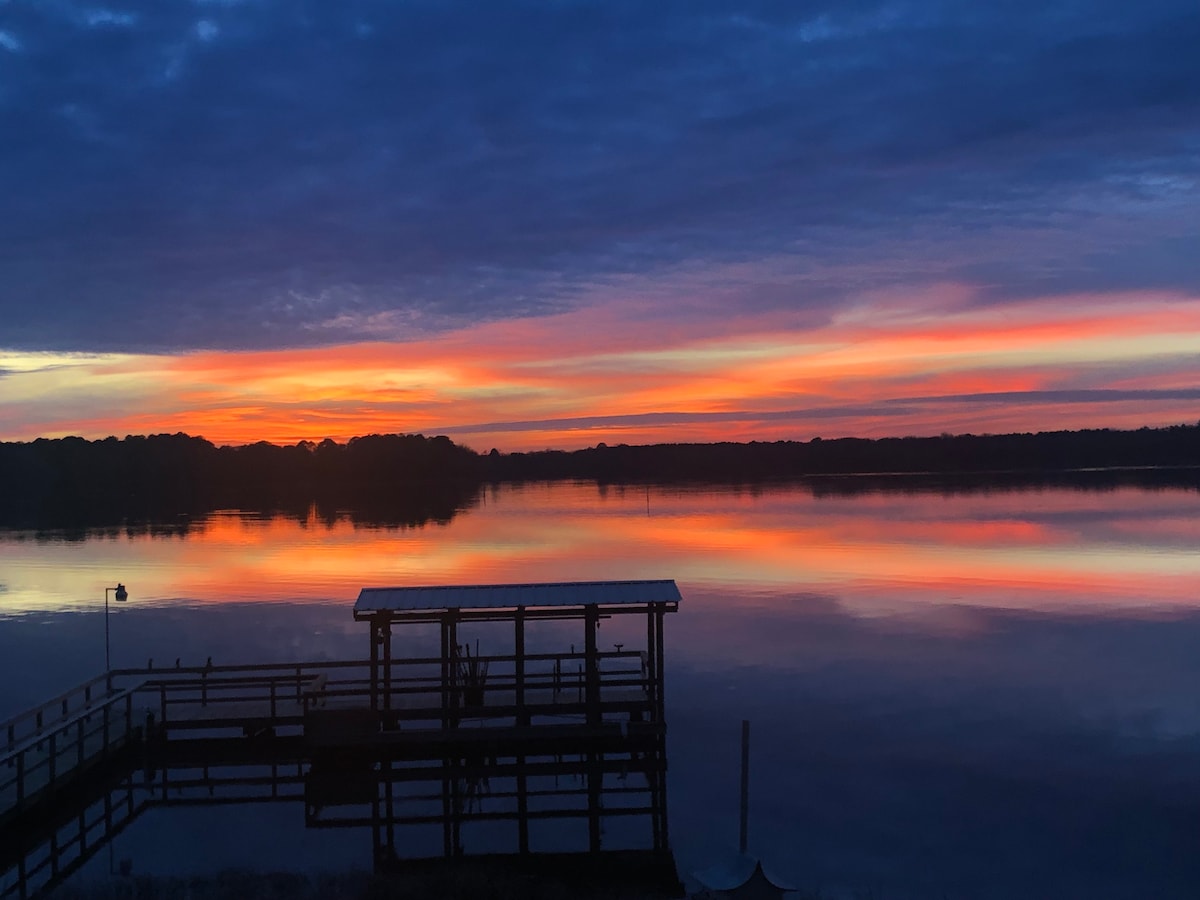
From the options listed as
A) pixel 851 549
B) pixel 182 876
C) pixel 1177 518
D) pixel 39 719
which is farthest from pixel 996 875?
pixel 1177 518

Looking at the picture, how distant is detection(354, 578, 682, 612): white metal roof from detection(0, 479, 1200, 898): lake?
3.50 meters

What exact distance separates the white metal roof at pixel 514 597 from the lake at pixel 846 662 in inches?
138

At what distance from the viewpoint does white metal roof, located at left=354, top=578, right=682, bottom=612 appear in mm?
19859

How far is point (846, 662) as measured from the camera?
29.2m

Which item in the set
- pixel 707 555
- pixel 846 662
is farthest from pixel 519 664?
pixel 707 555

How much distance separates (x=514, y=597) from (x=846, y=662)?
12.8 meters

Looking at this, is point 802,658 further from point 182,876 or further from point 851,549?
point 851,549

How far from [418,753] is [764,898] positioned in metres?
9.44

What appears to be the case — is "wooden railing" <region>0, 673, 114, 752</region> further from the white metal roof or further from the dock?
the white metal roof

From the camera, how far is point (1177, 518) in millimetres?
71375

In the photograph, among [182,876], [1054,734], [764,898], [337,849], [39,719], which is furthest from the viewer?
[1054,734]

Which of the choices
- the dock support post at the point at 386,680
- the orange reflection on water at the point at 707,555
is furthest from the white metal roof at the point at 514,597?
the orange reflection on water at the point at 707,555

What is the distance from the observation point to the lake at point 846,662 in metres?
16.5

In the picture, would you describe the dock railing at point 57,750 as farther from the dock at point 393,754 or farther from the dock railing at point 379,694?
the dock railing at point 379,694
